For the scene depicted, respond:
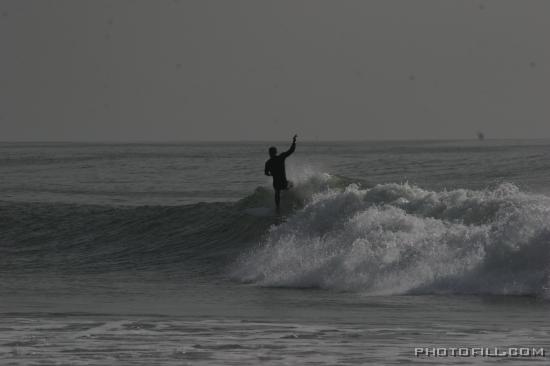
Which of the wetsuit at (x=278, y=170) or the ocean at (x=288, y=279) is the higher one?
the wetsuit at (x=278, y=170)

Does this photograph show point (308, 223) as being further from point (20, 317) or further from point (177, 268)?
point (20, 317)

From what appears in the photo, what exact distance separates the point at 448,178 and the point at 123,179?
55.4ft

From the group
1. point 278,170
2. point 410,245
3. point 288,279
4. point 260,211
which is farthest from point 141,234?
point 410,245

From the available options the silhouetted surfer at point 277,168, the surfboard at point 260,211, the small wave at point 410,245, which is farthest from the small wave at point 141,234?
the small wave at point 410,245

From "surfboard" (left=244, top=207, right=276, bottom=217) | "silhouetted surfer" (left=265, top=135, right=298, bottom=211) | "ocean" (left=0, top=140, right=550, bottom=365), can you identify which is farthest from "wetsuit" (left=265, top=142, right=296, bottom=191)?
"surfboard" (left=244, top=207, right=276, bottom=217)

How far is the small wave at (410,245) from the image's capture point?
15750 mm

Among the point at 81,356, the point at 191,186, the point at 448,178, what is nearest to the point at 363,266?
the point at 81,356

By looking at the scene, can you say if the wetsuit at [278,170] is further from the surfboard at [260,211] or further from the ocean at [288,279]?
the surfboard at [260,211]

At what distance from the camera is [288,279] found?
17.7 m

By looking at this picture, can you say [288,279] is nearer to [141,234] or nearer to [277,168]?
[277,168]

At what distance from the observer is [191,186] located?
46.6m

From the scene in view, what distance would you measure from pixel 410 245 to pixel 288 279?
1971mm

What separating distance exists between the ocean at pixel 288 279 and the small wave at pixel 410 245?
1.3 inches

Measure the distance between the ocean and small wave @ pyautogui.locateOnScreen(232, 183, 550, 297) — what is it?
0.11ft
